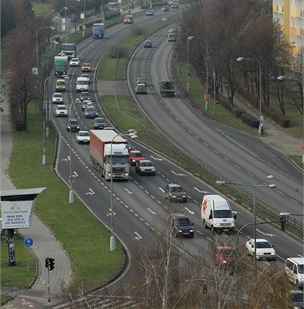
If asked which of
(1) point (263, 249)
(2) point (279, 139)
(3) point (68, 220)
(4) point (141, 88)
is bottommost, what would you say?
(2) point (279, 139)

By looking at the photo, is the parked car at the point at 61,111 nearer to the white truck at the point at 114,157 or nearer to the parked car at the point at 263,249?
the white truck at the point at 114,157

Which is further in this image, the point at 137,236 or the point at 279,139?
the point at 279,139

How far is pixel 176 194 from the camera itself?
8825 centimetres

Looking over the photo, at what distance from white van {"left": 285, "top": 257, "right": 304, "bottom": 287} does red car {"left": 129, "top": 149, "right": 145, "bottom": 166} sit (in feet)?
121

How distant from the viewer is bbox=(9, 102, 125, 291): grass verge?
67000 mm

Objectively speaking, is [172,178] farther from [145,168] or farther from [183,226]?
[183,226]

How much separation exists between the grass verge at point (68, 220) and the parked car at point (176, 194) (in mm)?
6309

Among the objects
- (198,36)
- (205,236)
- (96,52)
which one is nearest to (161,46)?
(96,52)

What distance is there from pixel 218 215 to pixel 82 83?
76.4 meters

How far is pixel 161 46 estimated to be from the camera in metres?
193

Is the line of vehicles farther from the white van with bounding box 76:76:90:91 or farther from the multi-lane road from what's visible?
the multi-lane road

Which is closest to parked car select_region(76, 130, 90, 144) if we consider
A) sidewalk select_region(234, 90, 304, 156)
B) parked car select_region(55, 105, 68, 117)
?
parked car select_region(55, 105, 68, 117)

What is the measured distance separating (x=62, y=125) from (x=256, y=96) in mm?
25180

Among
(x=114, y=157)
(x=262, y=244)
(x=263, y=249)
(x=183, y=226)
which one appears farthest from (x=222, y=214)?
(x=114, y=157)
